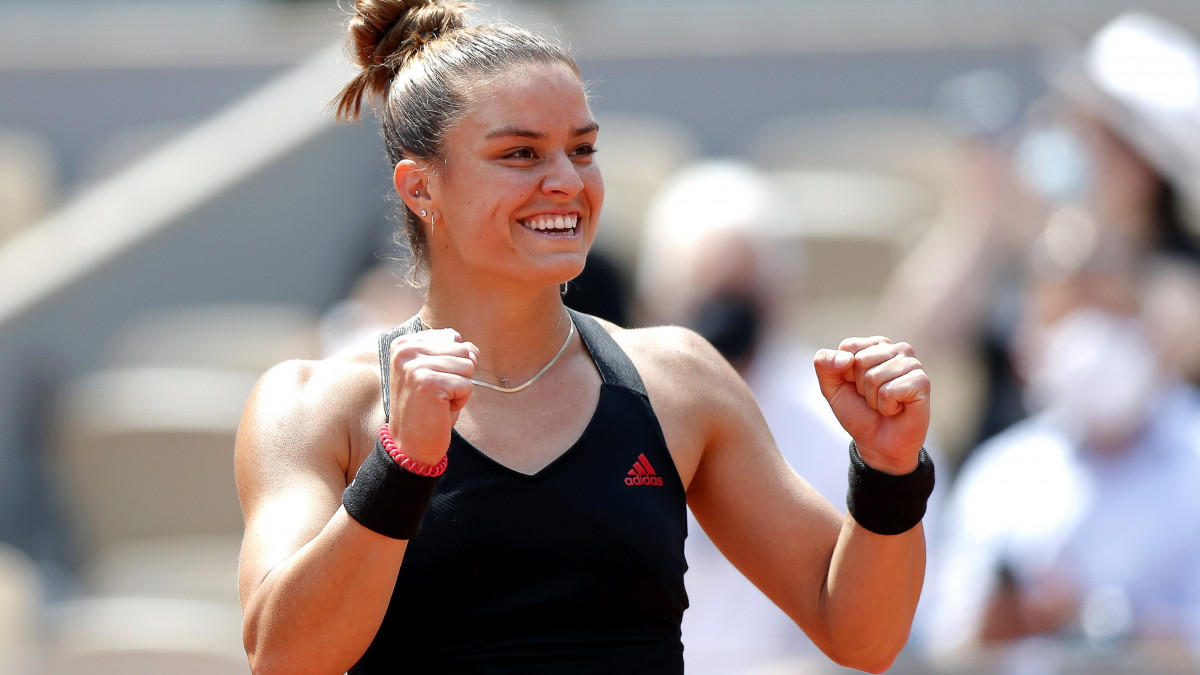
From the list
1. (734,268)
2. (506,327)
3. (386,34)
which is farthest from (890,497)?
(734,268)

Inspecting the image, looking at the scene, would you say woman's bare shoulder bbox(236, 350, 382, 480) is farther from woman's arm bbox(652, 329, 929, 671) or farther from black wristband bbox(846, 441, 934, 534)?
black wristband bbox(846, 441, 934, 534)

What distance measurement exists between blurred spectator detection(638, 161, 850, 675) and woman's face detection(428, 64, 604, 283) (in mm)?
1814

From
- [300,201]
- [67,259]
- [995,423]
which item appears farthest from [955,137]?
[67,259]

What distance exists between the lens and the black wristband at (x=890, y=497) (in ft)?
7.15

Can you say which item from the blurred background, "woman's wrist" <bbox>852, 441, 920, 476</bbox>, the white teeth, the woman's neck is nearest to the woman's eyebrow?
the white teeth

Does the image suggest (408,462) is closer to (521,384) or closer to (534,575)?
(534,575)

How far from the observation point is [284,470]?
6.99 ft

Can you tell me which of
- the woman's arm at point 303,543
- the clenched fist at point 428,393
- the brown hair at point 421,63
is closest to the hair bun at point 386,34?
the brown hair at point 421,63

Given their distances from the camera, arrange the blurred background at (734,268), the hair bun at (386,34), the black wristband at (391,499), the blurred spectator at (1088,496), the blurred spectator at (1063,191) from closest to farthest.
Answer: the black wristband at (391,499), the hair bun at (386,34), the blurred spectator at (1088,496), the blurred background at (734,268), the blurred spectator at (1063,191)

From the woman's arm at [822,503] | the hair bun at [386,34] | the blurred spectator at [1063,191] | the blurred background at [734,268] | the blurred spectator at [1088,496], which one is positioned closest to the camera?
the woman's arm at [822,503]

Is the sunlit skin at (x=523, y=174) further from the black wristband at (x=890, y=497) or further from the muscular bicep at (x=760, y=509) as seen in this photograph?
the black wristband at (x=890, y=497)

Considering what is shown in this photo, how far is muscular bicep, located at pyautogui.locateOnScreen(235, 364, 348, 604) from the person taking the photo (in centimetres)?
206

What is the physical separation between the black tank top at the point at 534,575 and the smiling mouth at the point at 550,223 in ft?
1.03

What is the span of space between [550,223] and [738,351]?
2.43 m
